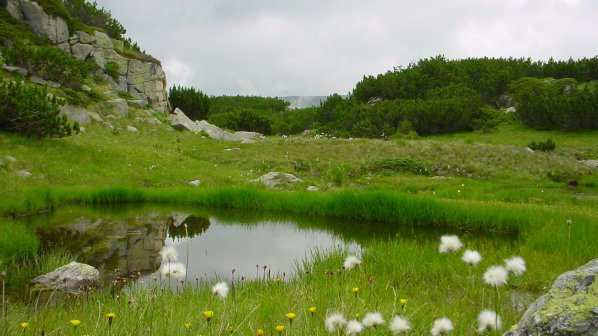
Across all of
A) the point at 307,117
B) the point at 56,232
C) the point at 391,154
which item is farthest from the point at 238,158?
the point at 307,117

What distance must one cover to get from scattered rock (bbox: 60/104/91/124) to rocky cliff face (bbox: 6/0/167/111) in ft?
31.5

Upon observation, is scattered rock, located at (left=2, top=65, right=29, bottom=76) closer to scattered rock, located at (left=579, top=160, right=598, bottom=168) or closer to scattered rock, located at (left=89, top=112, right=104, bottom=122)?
scattered rock, located at (left=89, top=112, right=104, bottom=122)

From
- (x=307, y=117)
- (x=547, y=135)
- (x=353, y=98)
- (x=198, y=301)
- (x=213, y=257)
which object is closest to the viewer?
(x=198, y=301)

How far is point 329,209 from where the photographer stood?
14.4 meters

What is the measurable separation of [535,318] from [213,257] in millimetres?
7397

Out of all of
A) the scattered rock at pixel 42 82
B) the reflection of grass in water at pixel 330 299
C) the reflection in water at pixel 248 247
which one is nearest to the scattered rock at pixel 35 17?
the scattered rock at pixel 42 82

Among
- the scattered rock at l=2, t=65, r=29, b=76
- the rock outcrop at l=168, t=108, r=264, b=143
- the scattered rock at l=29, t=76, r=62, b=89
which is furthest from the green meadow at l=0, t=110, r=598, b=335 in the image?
the scattered rock at l=2, t=65, r=29, b=76

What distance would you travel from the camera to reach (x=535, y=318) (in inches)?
107

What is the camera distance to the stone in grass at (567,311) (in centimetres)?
254

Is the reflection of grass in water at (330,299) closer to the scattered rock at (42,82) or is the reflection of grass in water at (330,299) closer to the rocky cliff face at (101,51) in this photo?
the scattered rock at (42,82)

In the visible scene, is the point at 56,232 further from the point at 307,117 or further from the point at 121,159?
the point at 307,117

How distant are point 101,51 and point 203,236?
106 feet

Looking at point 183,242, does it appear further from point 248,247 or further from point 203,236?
point 248,247

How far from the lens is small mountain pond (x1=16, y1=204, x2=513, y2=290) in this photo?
8602mm
